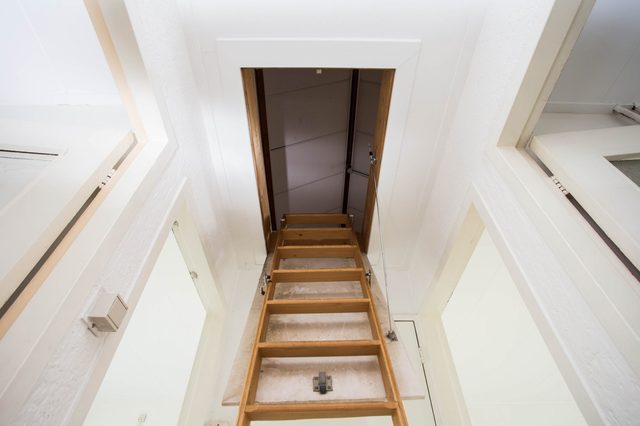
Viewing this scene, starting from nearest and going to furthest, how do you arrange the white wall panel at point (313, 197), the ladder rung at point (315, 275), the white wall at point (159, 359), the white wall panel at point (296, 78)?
1. the white wall at point (159, 359)
2. the ladder rung at point (315, 275)
3. the white wall panel at point (296, 78)
4. the white wall panel at point (313, 197)

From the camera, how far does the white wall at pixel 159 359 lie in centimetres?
212

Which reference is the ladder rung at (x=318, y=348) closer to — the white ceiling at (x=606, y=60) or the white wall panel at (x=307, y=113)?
the white ceiling at (x=606, y=60)

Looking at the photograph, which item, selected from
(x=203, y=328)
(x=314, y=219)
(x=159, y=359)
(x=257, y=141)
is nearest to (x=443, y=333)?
(x=314, y=219)

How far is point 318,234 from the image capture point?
3111 millimetres

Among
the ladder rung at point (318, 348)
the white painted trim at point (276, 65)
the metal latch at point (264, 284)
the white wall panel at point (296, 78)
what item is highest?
the white wall panel at point (296, 78)

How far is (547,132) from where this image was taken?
1.49 meters

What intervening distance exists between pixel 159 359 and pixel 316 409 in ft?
4.80

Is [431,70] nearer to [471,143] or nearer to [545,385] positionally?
[471,143]

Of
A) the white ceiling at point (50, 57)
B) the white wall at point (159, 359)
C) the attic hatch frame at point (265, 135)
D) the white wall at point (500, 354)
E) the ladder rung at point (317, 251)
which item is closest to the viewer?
the white ceiling at point (50, 57)

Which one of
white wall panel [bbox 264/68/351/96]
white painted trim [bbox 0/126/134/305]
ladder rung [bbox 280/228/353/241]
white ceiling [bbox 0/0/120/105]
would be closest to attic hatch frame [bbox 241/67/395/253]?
ladder rung [bbox 280/228/353/241]

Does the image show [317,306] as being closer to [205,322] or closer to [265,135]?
[205,322]

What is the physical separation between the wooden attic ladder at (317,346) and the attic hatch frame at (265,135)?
246 millimetres

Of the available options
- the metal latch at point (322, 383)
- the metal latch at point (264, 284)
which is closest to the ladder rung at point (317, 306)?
the metal latch at point (264, 284)

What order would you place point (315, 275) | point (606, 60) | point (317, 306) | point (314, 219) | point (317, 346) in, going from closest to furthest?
point (606, 60) < point (317, 346) < point (317, 306) < point (315, 275) < point (314, 219)
